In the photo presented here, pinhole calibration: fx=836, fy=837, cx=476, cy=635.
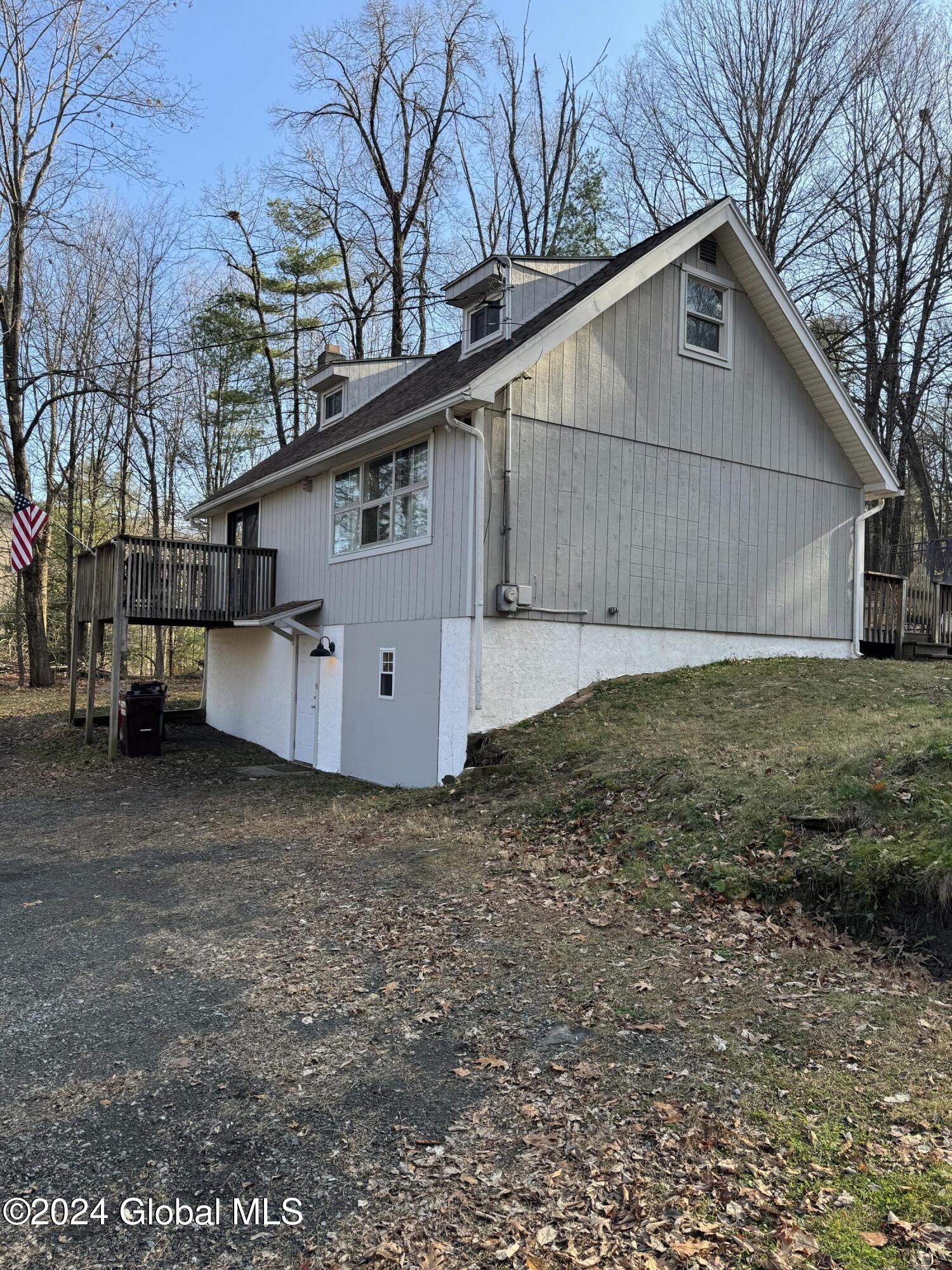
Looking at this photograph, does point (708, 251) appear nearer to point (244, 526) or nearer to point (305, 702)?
point (305, 702)

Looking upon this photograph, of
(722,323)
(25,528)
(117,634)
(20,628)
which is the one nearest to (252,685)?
(117,634)

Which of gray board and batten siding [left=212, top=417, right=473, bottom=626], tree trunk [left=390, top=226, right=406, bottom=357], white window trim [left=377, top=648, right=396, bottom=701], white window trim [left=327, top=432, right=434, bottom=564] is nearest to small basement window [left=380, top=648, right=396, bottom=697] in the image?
white window trim [left=377, top=648, right=396, bottom=701]

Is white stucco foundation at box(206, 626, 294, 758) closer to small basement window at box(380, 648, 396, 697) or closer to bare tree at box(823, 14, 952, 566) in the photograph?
small basement window at box(380, 648, 396, 697)

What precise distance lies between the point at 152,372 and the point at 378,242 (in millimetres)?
7887

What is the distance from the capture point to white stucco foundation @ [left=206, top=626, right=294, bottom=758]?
15414mm

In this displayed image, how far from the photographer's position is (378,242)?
83.4 ft

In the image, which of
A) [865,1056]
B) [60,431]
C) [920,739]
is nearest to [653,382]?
[920,739]

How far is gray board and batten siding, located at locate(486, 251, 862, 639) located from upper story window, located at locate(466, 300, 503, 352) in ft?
4.96

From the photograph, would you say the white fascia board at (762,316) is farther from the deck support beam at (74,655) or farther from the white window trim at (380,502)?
the deck support beam at (74,655)

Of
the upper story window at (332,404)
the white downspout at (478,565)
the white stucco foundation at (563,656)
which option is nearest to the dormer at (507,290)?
the white downspout at (478,565)

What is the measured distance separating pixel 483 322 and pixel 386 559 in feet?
12.8

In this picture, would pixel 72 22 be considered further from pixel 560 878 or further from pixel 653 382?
pixel 560 878

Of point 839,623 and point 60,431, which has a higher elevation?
point 60,431

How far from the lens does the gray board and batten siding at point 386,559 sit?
10750mm
